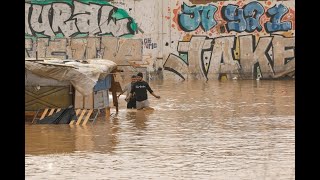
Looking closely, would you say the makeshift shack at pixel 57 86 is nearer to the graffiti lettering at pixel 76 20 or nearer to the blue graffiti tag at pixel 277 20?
the graffiti lettering at pixel 76 20

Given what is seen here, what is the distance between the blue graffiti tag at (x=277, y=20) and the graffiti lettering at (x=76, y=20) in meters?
7.15

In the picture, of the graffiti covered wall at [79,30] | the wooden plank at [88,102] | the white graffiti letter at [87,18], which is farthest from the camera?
the white graffiti letter at [87,18]

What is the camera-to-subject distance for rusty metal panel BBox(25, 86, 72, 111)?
19.5 meters

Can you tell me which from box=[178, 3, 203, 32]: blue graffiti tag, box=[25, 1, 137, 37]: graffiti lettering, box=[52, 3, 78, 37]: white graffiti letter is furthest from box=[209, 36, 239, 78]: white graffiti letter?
box=[52, 3, 78, 37]: white graffiti letter

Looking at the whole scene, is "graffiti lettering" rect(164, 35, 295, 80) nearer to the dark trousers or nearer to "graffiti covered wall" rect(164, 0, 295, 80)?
"graffiti covered wall" rect(164, 0, 295, 80)

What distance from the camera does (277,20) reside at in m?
43.0

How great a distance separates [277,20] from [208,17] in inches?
142

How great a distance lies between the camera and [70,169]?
12000mm

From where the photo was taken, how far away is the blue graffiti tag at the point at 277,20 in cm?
4288

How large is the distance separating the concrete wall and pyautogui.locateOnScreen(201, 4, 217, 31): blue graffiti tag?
5cm

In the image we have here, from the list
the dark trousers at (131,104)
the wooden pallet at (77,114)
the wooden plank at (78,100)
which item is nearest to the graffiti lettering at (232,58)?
the dark trousers at (131,104)

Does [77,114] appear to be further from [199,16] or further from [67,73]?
[199,16]
